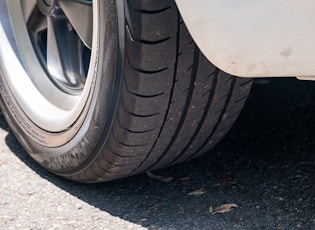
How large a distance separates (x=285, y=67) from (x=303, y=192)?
2.22 ft

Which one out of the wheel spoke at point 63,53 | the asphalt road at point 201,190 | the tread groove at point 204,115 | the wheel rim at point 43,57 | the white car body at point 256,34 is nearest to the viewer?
the white car body at point 256,34

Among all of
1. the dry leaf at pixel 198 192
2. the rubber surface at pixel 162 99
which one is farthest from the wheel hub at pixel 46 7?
the dry leaf at pixel 198 192

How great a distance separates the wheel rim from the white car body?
2.62 feet

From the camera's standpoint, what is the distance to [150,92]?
5.91 ft

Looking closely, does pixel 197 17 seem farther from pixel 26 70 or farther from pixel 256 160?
pixel 26 70

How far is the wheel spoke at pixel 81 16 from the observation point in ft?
6.98

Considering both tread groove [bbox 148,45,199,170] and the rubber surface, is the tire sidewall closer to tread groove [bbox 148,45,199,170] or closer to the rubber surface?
the rubber surface

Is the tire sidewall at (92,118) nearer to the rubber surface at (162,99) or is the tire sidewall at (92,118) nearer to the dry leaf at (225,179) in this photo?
the rubber surface at (162,99)

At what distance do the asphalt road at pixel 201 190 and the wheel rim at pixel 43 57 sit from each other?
0.70 feet

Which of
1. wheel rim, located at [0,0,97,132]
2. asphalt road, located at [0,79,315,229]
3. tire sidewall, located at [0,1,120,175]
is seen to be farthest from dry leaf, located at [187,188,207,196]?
wheel rim, located at [0,0,97,132]

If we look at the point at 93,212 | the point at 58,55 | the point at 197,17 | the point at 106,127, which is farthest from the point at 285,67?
the point at 58,55

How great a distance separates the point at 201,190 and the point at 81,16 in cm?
65

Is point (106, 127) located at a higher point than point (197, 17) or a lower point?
lower

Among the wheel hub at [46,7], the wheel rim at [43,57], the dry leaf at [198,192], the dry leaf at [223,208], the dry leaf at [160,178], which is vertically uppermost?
the wheel hub at [46,7]
